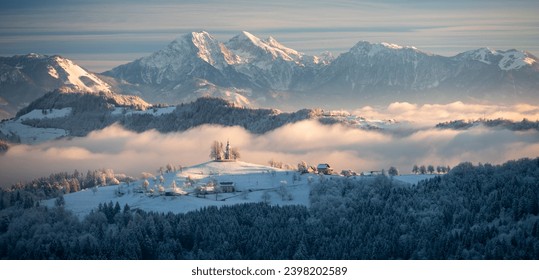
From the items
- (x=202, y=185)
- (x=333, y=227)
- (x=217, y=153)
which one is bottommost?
→ (x=333, y=227)

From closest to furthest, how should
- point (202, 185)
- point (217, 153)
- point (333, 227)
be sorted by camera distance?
point (333, 227) → point (202, 185) → point (217, 153)

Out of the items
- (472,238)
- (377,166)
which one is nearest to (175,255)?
(472,238)

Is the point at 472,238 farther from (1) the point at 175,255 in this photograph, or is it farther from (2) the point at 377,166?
(2) the point at 377,166

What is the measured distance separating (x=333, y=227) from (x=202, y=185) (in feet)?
102

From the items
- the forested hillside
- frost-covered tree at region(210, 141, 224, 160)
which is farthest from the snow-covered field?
frost-covered tree at region(210, 141, 224, 160)

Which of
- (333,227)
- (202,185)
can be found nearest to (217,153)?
(202,185)

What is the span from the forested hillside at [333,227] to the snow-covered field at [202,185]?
4.13 m

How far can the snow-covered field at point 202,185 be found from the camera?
101 m

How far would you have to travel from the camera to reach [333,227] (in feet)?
273

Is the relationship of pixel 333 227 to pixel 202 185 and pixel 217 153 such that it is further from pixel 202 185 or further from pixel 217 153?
pixel 217 153

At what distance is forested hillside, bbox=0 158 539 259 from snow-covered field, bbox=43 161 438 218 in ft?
13.5

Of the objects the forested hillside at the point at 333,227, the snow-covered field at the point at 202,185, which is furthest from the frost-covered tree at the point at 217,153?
the forested hillside at the point at 333,227

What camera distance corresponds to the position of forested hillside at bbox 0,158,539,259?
245ft
